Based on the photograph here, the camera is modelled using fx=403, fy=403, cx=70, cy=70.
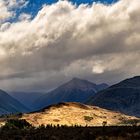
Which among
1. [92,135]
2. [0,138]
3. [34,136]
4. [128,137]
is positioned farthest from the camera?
[0,138]

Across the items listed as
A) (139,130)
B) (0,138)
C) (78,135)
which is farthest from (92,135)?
(0,138)

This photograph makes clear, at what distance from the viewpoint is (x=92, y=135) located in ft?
289

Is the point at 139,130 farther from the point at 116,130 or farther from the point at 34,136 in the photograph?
the point at 34,136

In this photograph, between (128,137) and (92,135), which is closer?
(128,137)

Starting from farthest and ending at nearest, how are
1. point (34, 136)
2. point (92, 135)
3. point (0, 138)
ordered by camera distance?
point (0, 138), point (34, 136), point (92, 135)

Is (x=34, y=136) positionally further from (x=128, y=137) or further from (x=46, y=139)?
(x=128, y=137)

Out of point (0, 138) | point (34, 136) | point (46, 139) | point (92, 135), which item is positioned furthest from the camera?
point (0, 138)

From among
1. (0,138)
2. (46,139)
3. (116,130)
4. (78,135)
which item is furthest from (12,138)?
(116,130)

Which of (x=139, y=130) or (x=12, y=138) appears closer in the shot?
(x=139, y=130)

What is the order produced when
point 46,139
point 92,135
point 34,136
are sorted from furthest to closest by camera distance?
point 34,136 < point 46,139 < point 92,135

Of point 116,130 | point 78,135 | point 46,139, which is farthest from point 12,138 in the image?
point 116,130

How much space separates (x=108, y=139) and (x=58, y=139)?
46.0ft

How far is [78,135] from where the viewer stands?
91.6 meters

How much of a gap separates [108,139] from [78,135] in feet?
34.5
